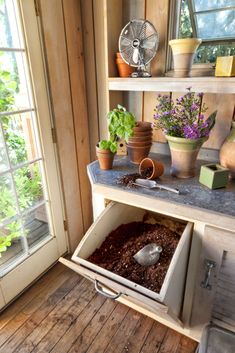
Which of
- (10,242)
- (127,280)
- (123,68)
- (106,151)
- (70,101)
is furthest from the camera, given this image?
(70,101)

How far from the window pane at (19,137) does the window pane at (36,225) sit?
353 mm

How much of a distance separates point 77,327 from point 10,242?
1.97 ft

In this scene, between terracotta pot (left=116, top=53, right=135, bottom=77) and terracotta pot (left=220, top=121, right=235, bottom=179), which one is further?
terracotta pot (left=116, top=53, right=135, bottom=77)

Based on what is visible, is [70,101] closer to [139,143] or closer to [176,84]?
[139,143]

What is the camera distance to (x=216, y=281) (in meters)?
1.00

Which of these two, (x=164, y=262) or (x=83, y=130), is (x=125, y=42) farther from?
(x=164, y=262)

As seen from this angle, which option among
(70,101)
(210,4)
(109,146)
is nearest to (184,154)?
(109,146)

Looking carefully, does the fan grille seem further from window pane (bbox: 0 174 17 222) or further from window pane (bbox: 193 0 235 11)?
window pane (bbox: 0 174 17 222)

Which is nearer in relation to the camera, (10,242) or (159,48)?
(159,48)

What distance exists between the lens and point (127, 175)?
1.17m

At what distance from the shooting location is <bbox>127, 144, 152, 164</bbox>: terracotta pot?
1.27m

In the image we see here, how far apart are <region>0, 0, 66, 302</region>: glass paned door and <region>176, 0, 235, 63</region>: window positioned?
0.76 metres

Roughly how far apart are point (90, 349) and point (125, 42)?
61.7 inches

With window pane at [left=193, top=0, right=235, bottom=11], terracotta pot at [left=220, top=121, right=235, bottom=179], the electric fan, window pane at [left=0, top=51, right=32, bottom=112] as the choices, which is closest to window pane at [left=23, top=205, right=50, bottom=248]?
window pane at [left=0, top=51, right=32, bottom=112]
